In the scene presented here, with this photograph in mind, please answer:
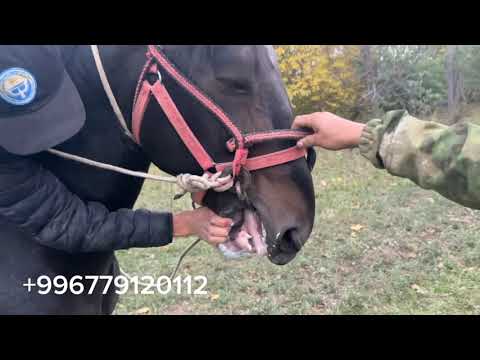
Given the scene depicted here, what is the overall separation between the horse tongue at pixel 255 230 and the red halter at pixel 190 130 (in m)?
0.20

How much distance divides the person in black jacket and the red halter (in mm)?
209

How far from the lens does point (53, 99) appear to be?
57.7 inches

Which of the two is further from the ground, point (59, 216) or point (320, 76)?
point (59, 216)

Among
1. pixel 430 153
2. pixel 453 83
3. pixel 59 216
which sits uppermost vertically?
pixel 430 153

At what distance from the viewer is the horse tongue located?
1675mm

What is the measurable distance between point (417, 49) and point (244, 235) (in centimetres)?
1020

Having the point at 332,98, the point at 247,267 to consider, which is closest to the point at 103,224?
the point at 247,267

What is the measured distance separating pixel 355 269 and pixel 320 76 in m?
5.30

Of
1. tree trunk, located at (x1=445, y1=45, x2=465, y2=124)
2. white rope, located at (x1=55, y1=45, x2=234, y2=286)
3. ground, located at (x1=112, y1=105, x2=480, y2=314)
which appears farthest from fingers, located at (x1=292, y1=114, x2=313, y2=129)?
tree trunk, located at (x1=445, y1=45, x2=465, y2=124)

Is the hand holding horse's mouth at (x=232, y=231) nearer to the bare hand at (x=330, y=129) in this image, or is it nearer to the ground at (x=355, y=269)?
the bare hand at (x=330, y=129)

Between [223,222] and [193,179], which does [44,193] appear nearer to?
[193,179]

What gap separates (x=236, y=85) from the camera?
1539 mm

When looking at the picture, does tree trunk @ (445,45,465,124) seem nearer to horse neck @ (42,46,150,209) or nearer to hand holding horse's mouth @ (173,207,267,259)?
hand holding horse's mouth @ (173,207,267,259)

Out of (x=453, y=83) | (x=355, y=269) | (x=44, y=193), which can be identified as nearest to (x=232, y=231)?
(x=44, y=193)
